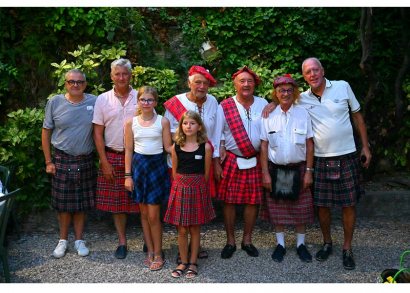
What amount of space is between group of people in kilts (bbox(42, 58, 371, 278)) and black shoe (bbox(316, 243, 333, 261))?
0.03 feet

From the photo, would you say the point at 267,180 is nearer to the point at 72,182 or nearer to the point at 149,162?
the point at 149,162

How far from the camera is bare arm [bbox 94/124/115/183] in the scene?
Answer: 4113 millimetres

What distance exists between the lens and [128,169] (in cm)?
397

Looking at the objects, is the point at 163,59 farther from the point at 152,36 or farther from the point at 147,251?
the point at 147,251

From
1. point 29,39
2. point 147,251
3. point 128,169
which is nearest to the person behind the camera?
point 128,169

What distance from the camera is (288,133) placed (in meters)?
3.99

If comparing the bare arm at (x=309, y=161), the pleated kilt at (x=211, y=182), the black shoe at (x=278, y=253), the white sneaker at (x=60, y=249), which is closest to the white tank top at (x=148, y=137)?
the pleated kilt at (x=211, y=182)

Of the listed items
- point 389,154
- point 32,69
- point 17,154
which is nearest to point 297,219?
point 389,154

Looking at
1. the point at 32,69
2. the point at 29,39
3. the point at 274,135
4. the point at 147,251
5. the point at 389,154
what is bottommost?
the point at 147,251

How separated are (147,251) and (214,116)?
136 cm

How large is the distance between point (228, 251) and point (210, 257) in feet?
0.55

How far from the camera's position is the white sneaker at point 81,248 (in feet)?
Answer: 13.8

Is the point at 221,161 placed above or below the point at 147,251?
above

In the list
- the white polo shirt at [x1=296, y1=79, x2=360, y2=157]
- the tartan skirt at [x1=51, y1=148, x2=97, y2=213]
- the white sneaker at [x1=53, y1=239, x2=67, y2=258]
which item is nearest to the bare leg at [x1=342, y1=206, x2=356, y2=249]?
the white polo shirt at [x1=296, y1=79, x2=360, y2=157]
